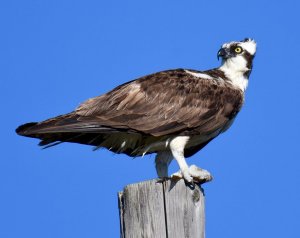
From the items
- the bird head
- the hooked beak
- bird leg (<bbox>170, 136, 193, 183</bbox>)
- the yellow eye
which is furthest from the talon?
the yellow eye

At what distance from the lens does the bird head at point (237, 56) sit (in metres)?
8.70

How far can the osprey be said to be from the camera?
7117 millimetres

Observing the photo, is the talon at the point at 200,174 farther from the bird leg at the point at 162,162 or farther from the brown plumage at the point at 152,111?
the bird leg at the point at 162,162

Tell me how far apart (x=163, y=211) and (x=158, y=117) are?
2464mm

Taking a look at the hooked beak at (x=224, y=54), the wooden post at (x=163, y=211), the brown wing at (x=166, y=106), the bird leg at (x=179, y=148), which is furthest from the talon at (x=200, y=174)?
the hooked beak at (x=224, y=54)

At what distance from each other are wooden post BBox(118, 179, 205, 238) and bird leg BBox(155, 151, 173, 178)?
8.02 ft

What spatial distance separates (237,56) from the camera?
28.8 feet

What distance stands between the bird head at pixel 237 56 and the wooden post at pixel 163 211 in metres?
3.63

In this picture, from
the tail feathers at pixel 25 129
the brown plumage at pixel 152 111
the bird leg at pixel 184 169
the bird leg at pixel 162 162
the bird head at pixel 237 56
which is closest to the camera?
the bird leg at pixel 184 169

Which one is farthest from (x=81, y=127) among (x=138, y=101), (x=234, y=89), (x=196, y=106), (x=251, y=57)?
(x=251, y=57)

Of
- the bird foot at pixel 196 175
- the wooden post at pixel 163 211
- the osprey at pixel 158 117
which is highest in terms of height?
the osprey at pixel 158 117

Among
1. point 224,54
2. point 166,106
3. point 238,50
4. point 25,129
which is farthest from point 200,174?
point 238,50

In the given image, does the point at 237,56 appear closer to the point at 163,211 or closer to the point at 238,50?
the point at 238,50

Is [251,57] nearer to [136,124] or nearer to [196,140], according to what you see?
[196,140]
